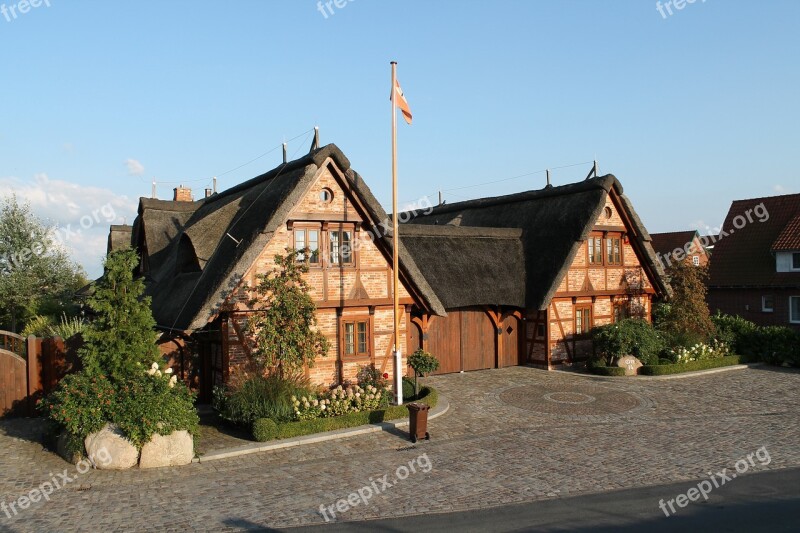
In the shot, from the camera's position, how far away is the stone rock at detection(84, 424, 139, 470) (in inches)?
482

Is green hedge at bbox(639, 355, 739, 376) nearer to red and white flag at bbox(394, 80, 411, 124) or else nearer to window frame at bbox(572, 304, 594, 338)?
window frame at bbox(572, 304, 594, 338)

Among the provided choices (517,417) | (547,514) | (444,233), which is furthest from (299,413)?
(444,233)

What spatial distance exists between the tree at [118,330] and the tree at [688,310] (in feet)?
66.3

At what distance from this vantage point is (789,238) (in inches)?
1229

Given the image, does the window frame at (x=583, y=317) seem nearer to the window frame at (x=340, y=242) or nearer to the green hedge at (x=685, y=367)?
the green hedge at (x=685, y=367)

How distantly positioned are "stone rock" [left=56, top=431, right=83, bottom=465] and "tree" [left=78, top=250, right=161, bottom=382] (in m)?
1.41

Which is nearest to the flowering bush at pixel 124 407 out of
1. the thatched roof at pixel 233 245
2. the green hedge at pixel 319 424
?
the green hedge at pixel 319 424

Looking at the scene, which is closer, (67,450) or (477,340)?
(67,450)

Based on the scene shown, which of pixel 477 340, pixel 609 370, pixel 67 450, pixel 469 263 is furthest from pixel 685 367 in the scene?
pixel 67 450

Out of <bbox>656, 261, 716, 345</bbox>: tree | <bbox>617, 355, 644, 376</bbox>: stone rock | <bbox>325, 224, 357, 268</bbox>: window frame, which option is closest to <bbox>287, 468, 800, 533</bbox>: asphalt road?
<bbox>325, 224, 357, 268</bbox>: window frame

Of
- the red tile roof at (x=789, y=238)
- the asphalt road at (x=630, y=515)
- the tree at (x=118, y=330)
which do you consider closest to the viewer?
the asphalt road at (x=630, y=515)

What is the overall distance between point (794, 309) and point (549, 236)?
1565 centimetres

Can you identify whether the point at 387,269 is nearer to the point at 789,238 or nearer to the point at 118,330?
the point at 118,330

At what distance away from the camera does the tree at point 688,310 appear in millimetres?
25031
